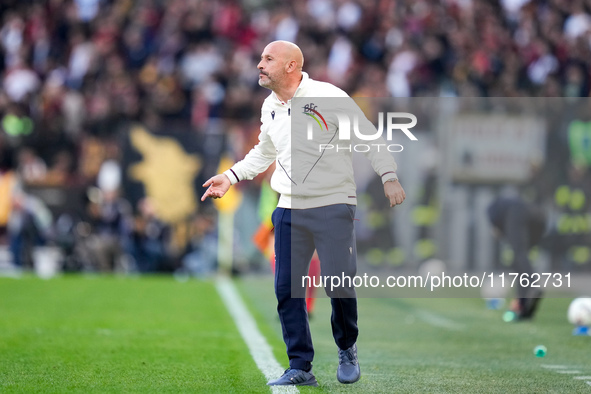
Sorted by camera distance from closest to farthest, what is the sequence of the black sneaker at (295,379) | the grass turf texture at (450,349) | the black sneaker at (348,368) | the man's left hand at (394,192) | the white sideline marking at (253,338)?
the man's left hand at (394,192), the black sneaker at (295,379), the black sneaker at (348,368), the grass turf texture at (450,349), the white sideline marking at (253,338)

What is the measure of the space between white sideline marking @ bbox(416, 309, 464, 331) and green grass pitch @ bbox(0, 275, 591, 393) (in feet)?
0.04

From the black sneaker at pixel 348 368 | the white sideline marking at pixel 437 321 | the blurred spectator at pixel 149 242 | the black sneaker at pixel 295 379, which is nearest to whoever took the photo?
the black sneaker at pixel 295 379

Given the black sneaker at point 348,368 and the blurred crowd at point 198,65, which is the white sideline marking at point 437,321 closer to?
the black sneaker at point 348,368

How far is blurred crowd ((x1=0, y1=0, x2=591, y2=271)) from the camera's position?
18.6 metres

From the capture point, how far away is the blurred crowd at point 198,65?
61.0 ft

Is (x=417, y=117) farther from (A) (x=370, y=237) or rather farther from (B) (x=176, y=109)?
(B) (x=176, y=109)

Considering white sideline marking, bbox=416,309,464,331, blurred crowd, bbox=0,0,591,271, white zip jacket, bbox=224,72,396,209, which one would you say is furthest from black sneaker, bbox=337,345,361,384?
blurred crowd, bbox=0,0,591,271

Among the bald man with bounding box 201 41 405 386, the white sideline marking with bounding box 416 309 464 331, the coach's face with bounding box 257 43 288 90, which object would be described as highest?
the coach's face with bounding box 257 43 288 90

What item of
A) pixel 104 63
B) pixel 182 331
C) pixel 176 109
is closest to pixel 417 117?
pixel 176 109

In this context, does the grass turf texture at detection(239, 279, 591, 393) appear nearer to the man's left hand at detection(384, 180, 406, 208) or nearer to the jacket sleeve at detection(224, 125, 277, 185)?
the man's left hand at detection(384, 180, 406, 208)

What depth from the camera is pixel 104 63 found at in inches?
789

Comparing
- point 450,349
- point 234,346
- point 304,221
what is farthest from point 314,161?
point 450,349

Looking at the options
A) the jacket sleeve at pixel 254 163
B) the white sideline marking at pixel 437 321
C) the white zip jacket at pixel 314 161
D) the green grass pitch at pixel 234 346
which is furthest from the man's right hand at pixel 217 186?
the white sideline marking at pixel 437 321

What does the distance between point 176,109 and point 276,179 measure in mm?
14048
